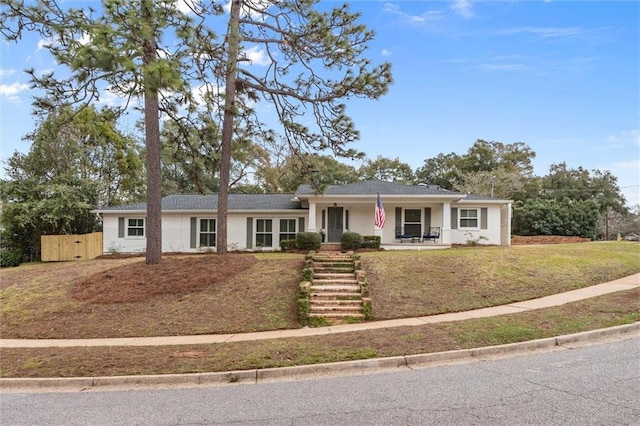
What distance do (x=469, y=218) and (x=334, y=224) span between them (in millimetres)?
7046

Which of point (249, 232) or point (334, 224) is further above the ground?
point (334, 224)

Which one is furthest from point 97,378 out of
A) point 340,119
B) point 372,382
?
point 340,119

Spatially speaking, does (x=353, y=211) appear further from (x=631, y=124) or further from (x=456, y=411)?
(x=456, y=411)

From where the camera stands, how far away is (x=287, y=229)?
20688 millimetres

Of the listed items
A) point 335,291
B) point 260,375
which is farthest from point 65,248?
A: point 260,375

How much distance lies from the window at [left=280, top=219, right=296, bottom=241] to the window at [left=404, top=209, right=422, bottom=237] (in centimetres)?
581

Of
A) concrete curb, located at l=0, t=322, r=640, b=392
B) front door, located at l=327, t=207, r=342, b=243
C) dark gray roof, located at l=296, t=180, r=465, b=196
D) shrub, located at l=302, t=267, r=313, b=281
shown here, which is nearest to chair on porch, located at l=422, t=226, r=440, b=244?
dark gray roof, located at l=296, t=180, r=465, b=196

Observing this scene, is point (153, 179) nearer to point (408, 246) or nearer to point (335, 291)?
point (335, 291)

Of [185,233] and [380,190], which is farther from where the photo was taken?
[185,233]

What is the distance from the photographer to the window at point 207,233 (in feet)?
67.9

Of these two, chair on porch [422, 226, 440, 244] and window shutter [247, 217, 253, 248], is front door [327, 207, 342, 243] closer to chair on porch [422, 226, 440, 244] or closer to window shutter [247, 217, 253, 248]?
window shutter [247, 217, 253, 248]

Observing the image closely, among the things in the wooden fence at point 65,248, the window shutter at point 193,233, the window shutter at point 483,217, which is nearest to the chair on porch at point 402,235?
the window shutter at point 483,217

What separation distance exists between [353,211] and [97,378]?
1608 cm

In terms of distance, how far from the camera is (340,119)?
1452 centimetres
